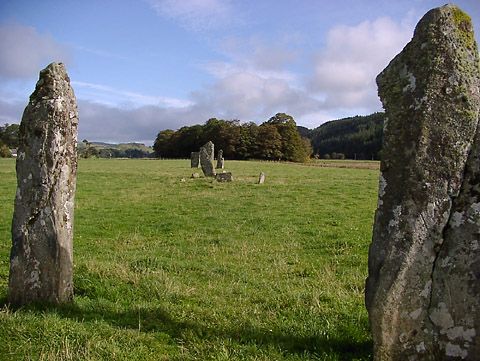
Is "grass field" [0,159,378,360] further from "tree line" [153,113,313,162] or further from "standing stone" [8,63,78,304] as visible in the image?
"tree line" [153,113,313,162]

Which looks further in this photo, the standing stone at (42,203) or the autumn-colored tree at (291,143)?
the autumn-colored tree at (291,143)

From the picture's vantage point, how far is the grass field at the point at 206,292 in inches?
178

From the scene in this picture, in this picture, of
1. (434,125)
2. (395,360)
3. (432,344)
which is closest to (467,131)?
(434,125)

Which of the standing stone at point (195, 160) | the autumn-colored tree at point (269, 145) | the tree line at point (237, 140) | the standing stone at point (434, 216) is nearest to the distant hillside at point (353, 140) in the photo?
the tree line at point (237, 140)

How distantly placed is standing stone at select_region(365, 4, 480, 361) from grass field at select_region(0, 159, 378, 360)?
85 cm

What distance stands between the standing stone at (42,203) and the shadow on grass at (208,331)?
36cm

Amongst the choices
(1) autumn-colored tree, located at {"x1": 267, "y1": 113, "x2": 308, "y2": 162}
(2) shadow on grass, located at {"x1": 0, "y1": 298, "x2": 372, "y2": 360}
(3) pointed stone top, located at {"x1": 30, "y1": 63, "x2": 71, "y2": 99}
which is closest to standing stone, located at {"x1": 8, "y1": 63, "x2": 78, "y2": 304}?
(3) pointed stone top, located at {"x1": 30, "y1": 63, "x2": 71, "y2": 99}

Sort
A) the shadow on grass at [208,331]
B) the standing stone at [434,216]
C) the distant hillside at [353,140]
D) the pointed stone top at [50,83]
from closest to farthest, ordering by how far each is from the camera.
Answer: the standing stone at [434,216] → the shadow on grass at [208,331] → the pointed stone top at [50,83] → the distant hillside at [353,140]

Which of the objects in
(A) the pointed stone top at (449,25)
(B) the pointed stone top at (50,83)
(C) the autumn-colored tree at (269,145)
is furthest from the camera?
(C) the autumn-colored tree at (269,145)

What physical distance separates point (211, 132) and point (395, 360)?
9087 cm

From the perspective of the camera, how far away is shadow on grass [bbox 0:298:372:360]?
449cm

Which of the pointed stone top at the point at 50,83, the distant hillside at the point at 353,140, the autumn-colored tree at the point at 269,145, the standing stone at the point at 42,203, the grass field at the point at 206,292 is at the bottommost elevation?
the grass field at the point at 206,292

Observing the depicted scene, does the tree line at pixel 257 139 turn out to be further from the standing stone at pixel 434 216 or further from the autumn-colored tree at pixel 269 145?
the standing stone at pixel 434 216

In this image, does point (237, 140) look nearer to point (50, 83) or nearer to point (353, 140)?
point (50, 83)
